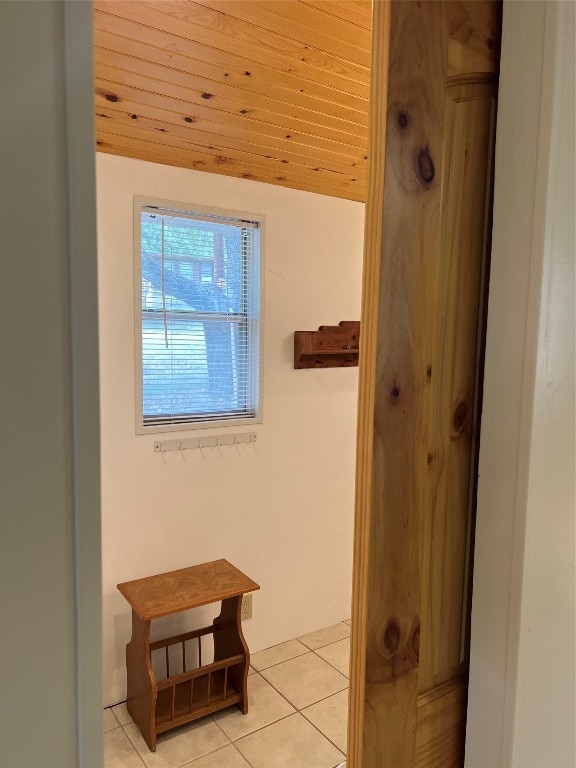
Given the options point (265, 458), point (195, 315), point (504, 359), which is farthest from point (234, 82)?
point (265, 458)

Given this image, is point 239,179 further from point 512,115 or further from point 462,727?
point 462,727

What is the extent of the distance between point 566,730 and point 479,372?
67cm

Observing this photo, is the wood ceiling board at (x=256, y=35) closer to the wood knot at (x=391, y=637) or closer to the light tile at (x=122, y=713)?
the wood knot at (x=391, y=637)

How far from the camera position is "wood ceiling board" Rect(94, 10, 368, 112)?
153 centimetres

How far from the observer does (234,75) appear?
1.83 metres

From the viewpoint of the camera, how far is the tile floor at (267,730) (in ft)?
7.15

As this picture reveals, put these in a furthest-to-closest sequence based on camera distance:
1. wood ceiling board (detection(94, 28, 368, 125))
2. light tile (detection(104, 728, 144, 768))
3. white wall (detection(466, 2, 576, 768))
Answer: light tile (detection(104, 728, 144, 768)) < wood ceiling board (detection(94, 28, 368, 125)) < white wall (detection(466, 2, 576, 768))

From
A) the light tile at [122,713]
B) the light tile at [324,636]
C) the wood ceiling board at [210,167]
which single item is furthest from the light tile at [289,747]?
the wood ceiling board at [210,167]

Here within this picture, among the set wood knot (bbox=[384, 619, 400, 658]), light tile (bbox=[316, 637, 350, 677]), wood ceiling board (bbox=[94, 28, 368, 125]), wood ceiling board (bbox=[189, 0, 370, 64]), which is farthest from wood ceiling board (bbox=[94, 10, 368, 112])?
light tile (bbox=[316, 637, 350, 677])

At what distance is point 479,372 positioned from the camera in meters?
0.93

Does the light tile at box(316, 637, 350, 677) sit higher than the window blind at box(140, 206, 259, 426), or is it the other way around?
the window blind at box(140, 206, 259, 426)

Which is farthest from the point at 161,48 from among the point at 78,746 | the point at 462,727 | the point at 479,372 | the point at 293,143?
the point at 462,727

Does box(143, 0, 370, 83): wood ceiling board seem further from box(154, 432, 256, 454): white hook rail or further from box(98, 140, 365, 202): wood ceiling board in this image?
box(154, 432, 256, 454): white hook rail

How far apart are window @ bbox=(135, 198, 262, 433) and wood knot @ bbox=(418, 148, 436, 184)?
178 centimetres
